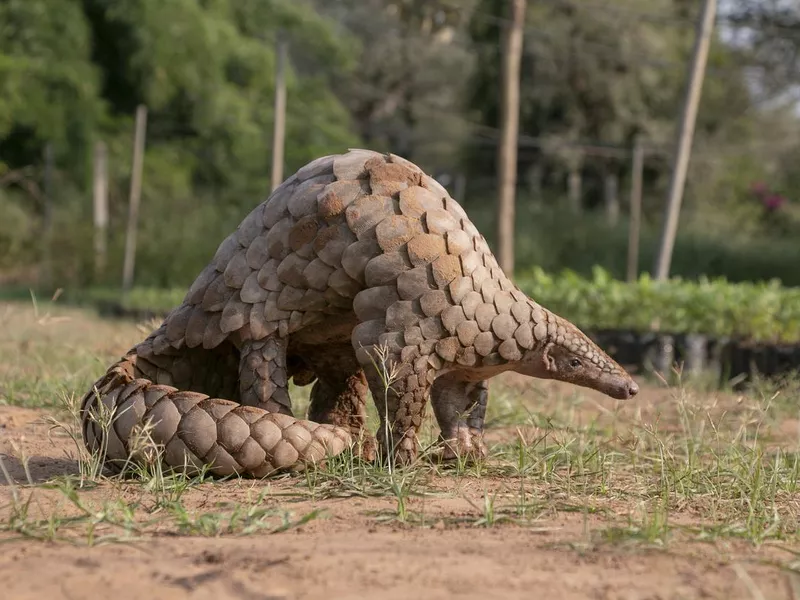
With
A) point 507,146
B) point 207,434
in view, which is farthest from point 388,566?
point 507,146

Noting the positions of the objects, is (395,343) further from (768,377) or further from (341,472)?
(768,377)

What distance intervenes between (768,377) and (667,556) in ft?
18.2

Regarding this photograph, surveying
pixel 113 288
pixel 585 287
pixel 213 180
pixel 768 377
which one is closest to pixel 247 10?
pixel 213 180

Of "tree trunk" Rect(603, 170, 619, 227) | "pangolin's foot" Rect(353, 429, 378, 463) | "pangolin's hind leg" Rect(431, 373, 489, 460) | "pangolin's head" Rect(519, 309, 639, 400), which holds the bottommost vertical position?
"pangolin's foot" Rect(353, 429, 378, 463)

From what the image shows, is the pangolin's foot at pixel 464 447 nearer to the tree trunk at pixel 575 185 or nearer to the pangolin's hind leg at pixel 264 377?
the pangolin's hind leg at pixel 264 377

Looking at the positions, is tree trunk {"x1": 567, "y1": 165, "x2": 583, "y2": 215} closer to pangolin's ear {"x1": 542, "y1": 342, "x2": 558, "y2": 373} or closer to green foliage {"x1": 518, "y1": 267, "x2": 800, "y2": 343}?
green foliage {"x1": 518, "y1": 267, "x2": 800, "y2": 343}

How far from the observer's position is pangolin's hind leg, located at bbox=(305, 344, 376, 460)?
162 inches

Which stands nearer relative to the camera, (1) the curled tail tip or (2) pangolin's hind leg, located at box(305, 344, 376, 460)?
(1) the curled tail tip

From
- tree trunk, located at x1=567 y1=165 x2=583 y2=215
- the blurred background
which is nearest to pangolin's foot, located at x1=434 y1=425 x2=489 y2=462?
the blurred background

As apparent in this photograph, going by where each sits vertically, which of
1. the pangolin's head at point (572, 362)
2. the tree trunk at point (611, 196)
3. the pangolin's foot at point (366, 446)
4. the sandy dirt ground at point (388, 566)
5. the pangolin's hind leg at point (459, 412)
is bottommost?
the pangolin's foot at point (366, 446)

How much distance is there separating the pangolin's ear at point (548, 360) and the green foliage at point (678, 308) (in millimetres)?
5437

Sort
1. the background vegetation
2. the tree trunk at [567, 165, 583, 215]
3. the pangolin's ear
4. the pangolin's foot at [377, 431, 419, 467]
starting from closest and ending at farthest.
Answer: the pangolin's foot at [377, 431, 419, 467], the pangolin's ear, the background vegetation, the tree trunk at [567, 165, 583, 215]

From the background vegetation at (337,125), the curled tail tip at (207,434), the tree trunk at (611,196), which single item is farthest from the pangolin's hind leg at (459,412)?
the tree trunk at (611,196)

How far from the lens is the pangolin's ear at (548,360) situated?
3.79 metres
